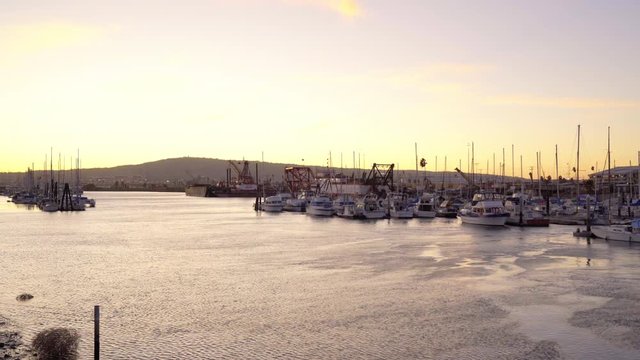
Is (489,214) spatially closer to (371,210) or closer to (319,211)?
(371,210)

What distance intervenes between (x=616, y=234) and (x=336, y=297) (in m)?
33.8

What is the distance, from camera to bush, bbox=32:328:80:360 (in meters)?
18.5

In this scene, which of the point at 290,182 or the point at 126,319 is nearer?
the point at 126,319

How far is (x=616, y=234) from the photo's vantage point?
51.7m

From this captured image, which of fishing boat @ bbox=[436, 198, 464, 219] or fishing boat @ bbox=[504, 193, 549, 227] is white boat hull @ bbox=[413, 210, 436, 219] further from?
fishing boat @ bbox=[504, 193, 549, 227]

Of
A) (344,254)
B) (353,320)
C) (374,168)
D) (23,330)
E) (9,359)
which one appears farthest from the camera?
(374,168)

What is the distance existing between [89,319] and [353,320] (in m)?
10.2

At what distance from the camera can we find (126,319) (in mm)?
23906

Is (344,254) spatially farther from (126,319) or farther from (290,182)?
(290,182)

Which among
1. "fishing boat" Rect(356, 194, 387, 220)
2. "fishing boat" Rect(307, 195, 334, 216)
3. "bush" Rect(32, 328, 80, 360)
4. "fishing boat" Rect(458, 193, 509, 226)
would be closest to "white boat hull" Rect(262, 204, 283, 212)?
"fishing boat" Rect(307, 195, 334, 216)

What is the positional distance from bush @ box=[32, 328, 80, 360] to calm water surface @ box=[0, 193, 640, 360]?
1.41 ft

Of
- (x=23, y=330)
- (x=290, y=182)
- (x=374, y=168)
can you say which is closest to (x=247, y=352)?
(x=23, y=330)

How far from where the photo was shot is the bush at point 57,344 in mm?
18531

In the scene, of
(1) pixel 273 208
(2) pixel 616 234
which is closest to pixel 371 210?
(1) pixel 273 208
